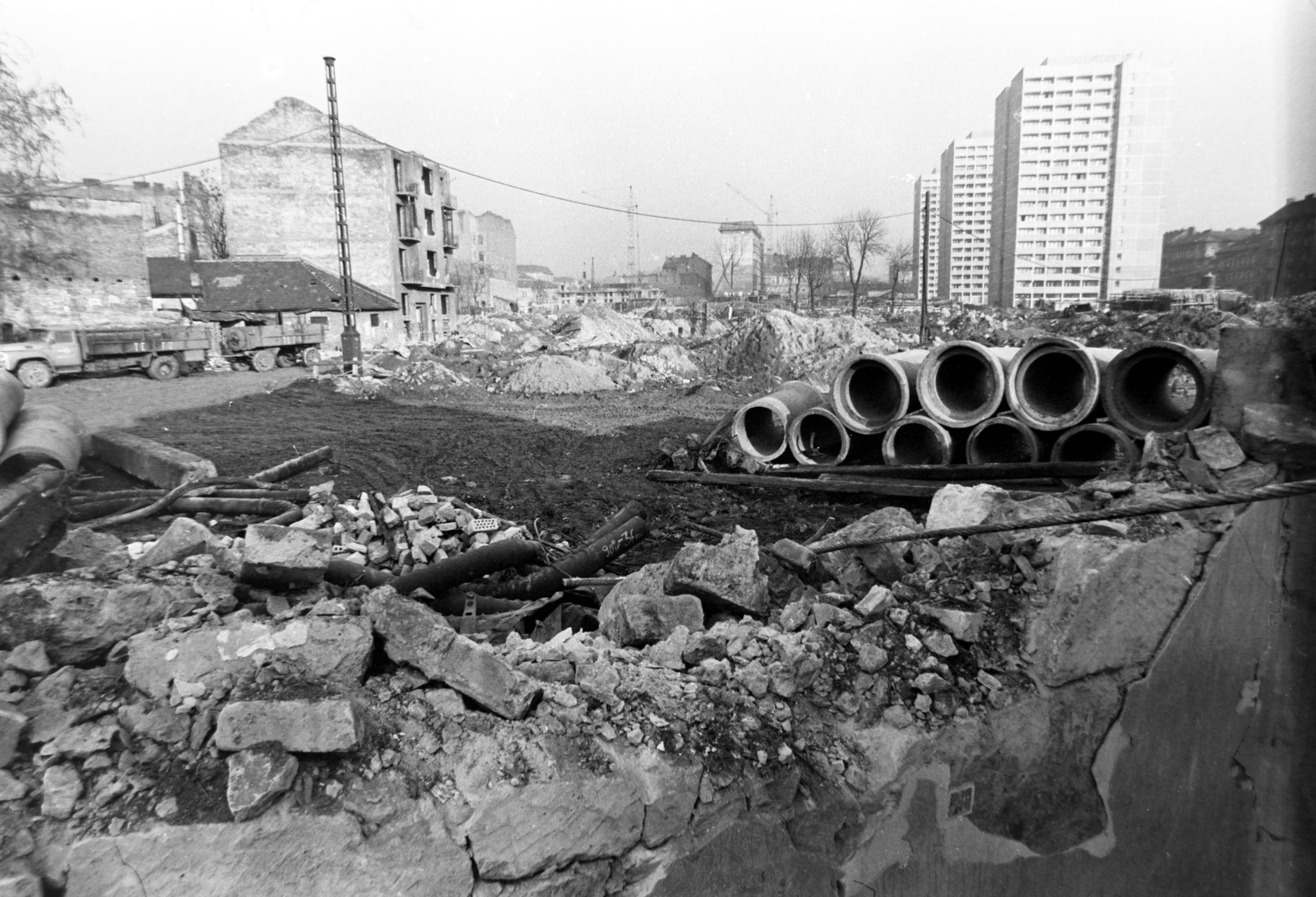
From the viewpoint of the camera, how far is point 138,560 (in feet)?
10.6

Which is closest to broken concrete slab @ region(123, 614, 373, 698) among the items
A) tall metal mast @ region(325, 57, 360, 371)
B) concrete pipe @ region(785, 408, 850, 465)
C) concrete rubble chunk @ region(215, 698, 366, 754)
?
concrete rubble chunk @ region(215, 698, 366, 754)

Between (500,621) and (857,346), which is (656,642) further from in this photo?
(857,346)

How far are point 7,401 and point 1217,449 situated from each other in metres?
6.99

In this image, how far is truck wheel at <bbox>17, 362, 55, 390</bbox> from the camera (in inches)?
297

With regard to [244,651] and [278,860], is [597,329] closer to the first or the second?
[244,651]

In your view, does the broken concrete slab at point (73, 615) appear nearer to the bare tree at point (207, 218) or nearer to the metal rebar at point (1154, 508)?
the metal rebar at point (1154, 508)

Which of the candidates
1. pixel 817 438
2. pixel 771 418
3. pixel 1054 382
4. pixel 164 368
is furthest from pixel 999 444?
pixel 164 368

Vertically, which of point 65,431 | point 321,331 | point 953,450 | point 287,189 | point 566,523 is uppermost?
point 287,189

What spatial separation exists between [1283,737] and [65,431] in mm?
7132

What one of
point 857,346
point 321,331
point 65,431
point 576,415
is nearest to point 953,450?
point 65,431

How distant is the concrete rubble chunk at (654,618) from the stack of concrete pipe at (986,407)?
3.99 metres

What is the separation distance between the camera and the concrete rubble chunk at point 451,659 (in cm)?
240

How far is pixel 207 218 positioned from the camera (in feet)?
77.8

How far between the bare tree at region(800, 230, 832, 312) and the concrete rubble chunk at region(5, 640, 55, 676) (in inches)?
1566
